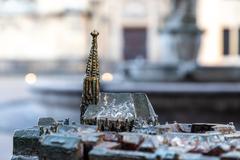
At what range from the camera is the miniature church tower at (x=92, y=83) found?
11.3 ft

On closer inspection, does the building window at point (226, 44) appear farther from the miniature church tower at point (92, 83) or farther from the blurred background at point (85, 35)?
the miniature church tower at point (92, 83)

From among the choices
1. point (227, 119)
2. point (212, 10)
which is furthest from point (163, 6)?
point (227, 119)

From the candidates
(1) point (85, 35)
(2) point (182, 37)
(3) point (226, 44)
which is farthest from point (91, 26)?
(2) point (182, 37)

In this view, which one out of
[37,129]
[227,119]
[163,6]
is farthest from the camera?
[163,6]

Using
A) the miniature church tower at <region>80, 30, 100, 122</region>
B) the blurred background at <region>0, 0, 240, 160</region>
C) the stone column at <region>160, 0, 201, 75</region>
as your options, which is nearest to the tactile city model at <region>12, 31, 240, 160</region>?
the miniature church tower at <region>80, 30, 100, 122</region>

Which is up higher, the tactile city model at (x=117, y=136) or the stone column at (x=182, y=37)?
the stone column at (x=182, y=37)

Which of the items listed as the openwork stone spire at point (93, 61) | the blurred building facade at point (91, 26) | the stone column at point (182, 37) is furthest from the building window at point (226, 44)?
the openwork stone spire at point (93, 61)

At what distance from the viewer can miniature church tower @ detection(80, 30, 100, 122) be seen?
135 inches

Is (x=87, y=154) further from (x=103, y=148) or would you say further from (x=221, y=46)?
(x=221, y=46)

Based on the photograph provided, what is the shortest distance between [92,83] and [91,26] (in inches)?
1165

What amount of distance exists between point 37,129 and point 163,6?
30.9m

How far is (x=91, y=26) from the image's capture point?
32.9 m

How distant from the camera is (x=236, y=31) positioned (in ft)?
106

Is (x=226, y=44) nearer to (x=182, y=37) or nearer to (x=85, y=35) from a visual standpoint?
(x=85, y=35)
